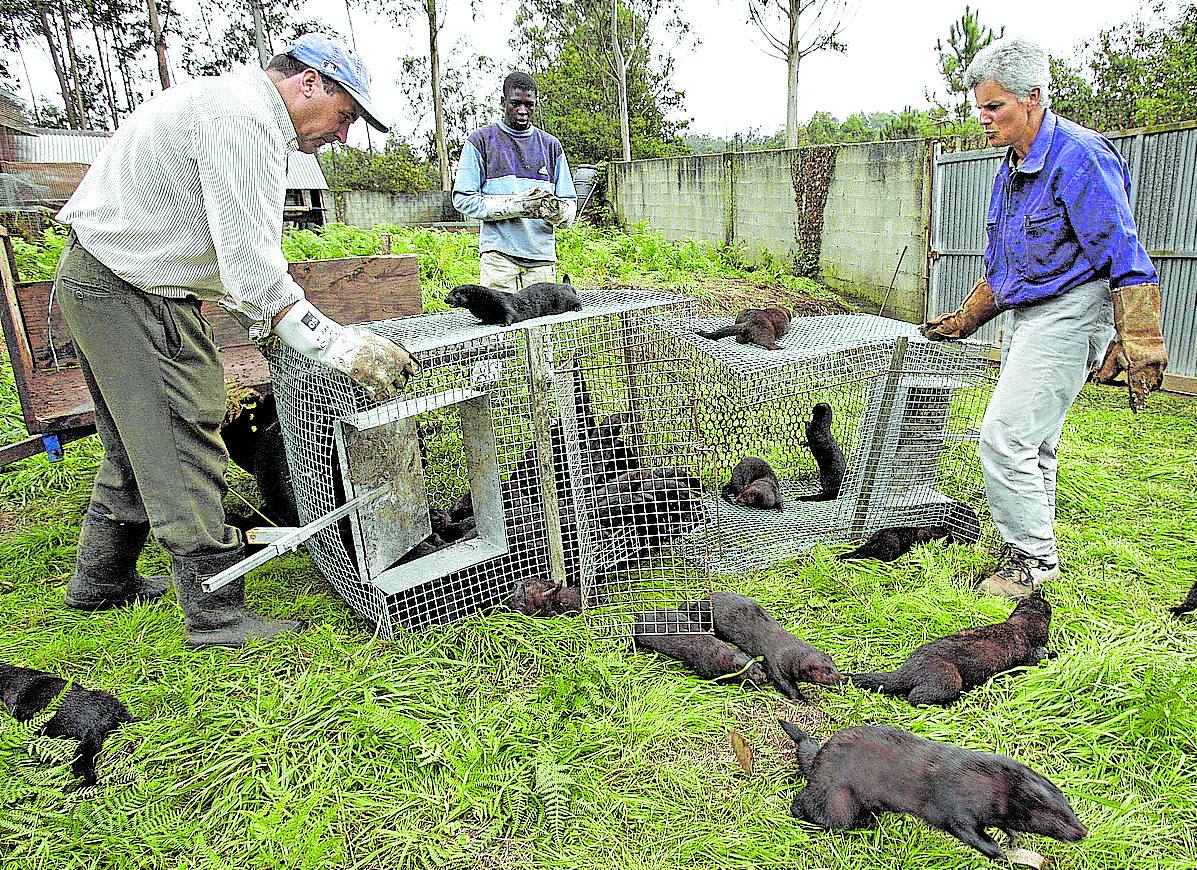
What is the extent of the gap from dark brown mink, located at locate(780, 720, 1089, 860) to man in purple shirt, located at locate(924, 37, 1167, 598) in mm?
1649

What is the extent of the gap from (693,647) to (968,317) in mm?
2260

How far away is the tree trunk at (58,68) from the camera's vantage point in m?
33.2

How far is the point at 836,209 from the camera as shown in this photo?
12.4m

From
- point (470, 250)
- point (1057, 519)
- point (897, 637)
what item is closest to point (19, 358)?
point (897, 637)

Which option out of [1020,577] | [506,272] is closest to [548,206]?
[506,272]

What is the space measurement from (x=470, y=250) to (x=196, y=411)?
9.60 meters

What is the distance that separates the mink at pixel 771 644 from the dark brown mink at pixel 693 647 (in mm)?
52

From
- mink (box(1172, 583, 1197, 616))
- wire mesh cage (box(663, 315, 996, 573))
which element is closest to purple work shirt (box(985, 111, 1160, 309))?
wire mesh cage (box(663, 315, 996, 573))

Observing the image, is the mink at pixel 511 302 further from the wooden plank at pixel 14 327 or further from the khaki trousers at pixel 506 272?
the wooden plank at pixel 14 327

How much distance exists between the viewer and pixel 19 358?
3.58 metres

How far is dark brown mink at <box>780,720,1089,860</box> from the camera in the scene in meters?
2.16

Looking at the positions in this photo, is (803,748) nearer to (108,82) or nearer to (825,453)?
(825,453)

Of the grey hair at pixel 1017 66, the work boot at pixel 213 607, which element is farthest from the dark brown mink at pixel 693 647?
the grey hair at pixel 1017 66

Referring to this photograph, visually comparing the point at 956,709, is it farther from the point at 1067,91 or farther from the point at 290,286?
the point at 1067,91
